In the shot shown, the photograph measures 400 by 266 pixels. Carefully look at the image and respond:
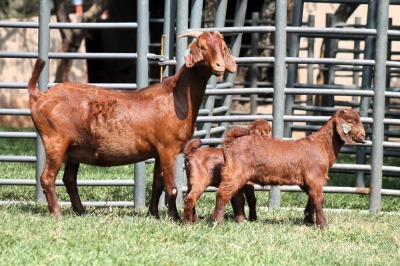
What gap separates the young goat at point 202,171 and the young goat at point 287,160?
7.3 inches

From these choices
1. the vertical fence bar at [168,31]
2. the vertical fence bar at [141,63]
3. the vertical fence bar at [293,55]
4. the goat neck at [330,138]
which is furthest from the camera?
the vertical fence bar at [293,55]

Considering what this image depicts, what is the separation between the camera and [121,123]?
909cm

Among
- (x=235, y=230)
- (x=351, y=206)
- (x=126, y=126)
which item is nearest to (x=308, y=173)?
(x=235, y=230)

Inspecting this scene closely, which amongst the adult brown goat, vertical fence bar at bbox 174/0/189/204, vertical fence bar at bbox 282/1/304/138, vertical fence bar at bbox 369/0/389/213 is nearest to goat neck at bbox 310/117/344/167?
the adult brown goat

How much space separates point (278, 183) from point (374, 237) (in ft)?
2.98

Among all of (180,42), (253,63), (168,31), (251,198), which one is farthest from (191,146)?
(168,31)

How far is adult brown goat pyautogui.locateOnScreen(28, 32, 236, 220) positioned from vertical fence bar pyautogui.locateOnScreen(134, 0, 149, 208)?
128 centimetres

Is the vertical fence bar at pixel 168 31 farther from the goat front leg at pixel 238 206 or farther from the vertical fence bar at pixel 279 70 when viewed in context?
the goat front leg at pixel 238 206

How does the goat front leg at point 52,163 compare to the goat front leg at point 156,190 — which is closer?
the goat front leg at point 52,163

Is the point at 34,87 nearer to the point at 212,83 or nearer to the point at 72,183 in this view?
the point at 72,183

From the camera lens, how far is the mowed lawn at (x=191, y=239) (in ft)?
23.9

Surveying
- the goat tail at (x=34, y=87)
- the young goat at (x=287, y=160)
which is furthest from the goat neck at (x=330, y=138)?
the goat tail at (x=34, y=87)

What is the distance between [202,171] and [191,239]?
3.75 ft

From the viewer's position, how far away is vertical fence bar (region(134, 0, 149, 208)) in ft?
34.5
